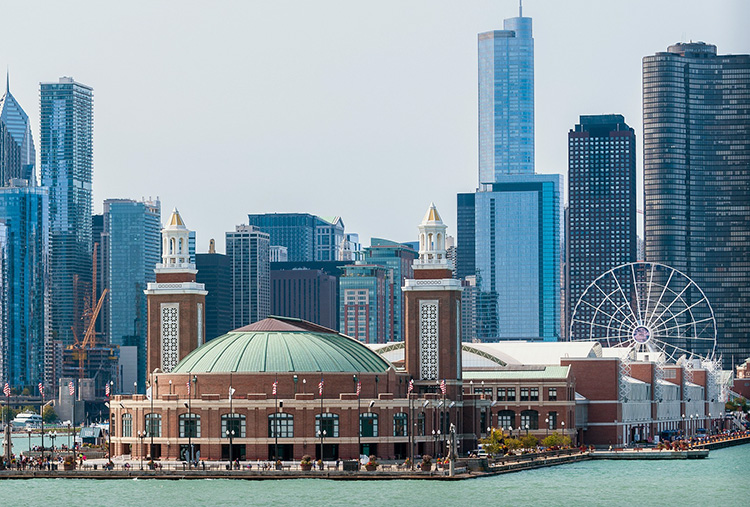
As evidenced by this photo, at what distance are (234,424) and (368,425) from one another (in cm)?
1359

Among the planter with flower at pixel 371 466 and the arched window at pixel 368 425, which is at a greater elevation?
the arched window at pixel 368 425

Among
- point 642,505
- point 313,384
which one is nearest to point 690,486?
point 642,505

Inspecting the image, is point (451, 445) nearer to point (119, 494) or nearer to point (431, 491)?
point (431, 491)

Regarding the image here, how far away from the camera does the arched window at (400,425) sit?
182625 mm

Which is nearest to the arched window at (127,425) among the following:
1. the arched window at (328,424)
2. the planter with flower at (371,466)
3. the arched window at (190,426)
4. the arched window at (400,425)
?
the arched window at (190,426)

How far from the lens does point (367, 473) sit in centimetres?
16025

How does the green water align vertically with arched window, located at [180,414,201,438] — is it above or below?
below

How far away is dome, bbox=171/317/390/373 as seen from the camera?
185m

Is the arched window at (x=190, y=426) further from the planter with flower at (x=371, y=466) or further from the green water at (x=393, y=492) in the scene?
the planter with flower at (x=371, y=466)

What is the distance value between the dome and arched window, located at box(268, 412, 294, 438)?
5.97 m

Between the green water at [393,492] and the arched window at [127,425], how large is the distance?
21225mm

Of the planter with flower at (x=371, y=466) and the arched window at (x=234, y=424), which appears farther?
the arched window at (x=234, y=424)

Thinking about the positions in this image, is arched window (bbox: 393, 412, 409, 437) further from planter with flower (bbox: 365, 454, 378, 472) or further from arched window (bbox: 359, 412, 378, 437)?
planter with flower (bbox: 365, 454, 378, 472)

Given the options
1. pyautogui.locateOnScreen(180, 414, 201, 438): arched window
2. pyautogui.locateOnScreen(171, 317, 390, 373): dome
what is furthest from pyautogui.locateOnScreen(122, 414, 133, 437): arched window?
pyautogui.locateOnScreen(180, 414, 201, 438): arched window
